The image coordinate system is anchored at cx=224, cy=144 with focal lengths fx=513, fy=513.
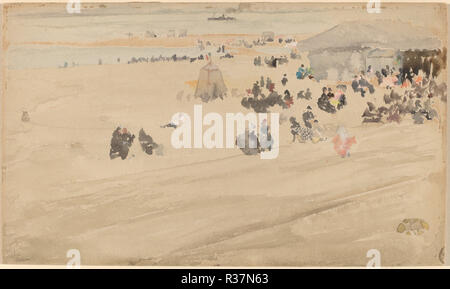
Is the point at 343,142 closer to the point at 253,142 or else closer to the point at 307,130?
the point at 307,130

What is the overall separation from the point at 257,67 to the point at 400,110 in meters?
0.82

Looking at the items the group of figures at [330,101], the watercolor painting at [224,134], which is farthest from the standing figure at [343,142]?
the group of figures at [330,101]

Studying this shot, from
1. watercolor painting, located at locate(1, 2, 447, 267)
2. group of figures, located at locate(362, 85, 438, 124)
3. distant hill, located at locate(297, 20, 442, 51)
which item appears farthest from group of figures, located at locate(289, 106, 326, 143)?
distant hill, located at locate(297, 20, 442, 51)

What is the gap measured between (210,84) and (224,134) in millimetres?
282

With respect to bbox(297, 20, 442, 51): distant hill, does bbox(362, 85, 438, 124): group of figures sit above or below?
below

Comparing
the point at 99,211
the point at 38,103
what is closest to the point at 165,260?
the point at 99,211

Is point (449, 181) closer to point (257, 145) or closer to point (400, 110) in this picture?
point (400, 110)

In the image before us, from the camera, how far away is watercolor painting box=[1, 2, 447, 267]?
276cm

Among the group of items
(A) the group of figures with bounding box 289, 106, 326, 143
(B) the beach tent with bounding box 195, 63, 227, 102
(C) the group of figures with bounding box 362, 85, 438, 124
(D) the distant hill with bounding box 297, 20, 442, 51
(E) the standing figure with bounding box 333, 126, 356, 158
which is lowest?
(E) the standing figure with bounding box 333, 126, 356, 158

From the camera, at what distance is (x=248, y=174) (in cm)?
277

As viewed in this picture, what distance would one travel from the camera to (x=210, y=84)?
279 centimetres

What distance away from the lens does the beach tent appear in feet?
9.12

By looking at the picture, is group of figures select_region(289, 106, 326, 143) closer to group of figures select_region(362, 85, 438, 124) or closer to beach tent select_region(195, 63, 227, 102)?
group of figures select_region(362, 85, 438, 124)

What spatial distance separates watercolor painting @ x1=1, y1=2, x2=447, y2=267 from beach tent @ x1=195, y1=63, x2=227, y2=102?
0.04ft
